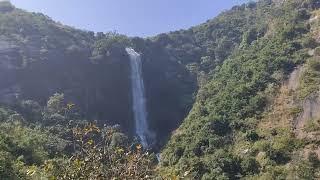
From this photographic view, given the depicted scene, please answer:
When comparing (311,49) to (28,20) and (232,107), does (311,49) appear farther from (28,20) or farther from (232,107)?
(28,20)

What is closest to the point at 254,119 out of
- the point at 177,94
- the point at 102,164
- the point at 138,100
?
the point at 138,100

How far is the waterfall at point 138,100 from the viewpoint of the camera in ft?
218

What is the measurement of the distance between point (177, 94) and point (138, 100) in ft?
19.8

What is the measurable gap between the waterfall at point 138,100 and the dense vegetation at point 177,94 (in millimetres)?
1002

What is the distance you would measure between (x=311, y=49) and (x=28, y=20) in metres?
47.2

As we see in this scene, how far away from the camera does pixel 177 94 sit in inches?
2982

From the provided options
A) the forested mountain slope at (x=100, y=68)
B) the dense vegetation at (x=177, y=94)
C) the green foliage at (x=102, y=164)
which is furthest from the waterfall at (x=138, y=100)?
the green foliage at (x=102, y=164)

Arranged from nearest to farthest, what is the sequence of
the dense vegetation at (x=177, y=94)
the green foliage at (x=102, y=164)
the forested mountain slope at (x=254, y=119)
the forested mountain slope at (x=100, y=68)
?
the green foliage at (x=102, y=164) < the dense vegetation at (x=177, y=94) < the forested mountain slope at (x=254, y=119) < the forested mountain slope at (x=100, y=68)

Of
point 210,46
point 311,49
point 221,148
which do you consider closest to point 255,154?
point 221,148

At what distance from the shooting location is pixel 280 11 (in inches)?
2913

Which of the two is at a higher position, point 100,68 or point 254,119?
point 100,68

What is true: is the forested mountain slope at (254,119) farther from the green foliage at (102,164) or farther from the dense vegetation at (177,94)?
the green foliage at (102,164)

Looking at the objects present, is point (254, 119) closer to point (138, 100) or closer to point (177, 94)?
point (138, 100)

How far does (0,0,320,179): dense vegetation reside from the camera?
3919 cm
